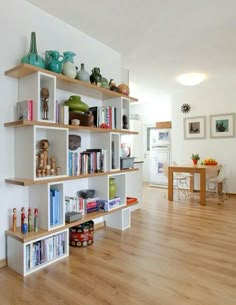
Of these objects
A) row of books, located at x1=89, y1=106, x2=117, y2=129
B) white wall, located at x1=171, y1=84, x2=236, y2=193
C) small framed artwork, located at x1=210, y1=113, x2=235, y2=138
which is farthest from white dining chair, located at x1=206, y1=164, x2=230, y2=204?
row of books, located at x1=89, y1=106, x2=117, y2=129

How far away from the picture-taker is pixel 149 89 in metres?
6.08

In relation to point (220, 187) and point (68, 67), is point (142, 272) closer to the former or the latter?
point (68, 67)

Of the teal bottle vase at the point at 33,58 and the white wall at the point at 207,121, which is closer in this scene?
the teal bottle vase at the point at 33,58

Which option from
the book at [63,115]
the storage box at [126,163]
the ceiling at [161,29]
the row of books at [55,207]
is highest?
the ceiling at [161,29]

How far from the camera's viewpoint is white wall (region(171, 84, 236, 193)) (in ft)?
18.2

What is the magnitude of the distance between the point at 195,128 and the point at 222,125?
0.67m

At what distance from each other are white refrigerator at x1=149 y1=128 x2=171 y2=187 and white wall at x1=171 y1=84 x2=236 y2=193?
0.28 m

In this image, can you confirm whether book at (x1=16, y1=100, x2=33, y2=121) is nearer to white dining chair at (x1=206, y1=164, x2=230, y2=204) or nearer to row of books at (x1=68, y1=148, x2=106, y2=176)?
row of books at (x1=68, y1=148, x2=106, y2=176)

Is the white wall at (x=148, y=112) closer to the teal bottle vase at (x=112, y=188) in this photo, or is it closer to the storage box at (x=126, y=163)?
the storage box at (x=126, y=163)

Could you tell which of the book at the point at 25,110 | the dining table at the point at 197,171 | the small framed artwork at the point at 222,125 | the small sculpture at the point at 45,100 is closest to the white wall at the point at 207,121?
the small framed artwork at the point at 222,125

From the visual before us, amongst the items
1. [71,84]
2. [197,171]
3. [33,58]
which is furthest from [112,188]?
[197,171]

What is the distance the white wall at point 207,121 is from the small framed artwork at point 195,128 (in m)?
0.09

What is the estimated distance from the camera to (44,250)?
85.5 inches

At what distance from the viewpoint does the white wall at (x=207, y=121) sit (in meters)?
5.56
